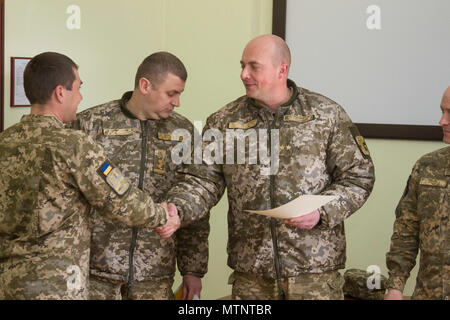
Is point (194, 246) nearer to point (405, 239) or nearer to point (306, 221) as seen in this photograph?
point (306, 221)

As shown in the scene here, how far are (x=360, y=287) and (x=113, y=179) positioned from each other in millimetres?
1983

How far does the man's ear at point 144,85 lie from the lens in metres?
2.73

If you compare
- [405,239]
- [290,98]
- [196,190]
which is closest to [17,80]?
[196,190]

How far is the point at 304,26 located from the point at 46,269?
240 centimetres

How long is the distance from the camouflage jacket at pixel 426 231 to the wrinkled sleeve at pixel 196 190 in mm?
790

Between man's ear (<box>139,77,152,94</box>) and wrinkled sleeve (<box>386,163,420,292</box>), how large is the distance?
1192mm

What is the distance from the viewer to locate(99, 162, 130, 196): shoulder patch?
→ 2.18 m

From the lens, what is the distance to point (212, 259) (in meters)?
4.14

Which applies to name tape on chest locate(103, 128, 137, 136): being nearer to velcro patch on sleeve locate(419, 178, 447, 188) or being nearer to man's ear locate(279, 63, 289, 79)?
man's ear locate(279, 63, 289, 79)

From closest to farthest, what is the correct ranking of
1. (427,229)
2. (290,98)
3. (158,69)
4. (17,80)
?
(427,229) → (290,98) → (158,69) → (17,80)

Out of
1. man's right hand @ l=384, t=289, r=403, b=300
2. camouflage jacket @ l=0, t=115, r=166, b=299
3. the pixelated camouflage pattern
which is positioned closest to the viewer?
camouflage jacket @ l=0, t=115, r=166, b=299

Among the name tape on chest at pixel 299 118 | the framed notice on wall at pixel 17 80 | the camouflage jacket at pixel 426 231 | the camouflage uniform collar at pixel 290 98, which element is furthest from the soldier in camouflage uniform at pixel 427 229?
the framed notice on wall at pixel 17 80

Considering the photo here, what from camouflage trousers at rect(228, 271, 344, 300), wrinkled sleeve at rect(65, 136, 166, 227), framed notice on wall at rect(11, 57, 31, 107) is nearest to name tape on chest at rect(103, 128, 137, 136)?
wrinkled sleeve at rect(65, 136, 166, 227)

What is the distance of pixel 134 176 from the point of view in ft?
8.73
